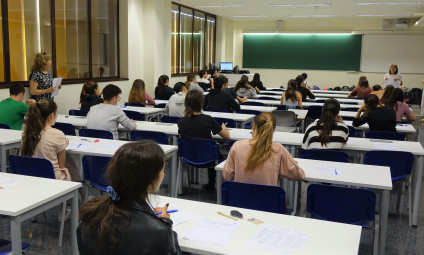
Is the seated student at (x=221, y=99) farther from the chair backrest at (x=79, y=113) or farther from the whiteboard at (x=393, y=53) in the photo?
the whiteboard at (x=393, y=53)

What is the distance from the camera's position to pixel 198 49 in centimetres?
1473

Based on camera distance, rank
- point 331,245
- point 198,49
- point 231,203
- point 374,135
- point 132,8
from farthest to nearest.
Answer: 1. point 198,49
2. point 132,8
3. point 374,135
4. point 231,203
5. point 331,245

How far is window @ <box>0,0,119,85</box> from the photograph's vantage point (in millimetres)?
7016

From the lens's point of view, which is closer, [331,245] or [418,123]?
[331,245]

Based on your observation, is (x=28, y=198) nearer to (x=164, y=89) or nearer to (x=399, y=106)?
(x=399, y=106)

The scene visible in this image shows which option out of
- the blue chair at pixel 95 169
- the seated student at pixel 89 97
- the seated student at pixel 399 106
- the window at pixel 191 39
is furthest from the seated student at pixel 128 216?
the window at pixel 191 39

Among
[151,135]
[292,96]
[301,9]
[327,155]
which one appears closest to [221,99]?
[292,96]

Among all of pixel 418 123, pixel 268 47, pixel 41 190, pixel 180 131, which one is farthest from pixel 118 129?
pixel 268 47

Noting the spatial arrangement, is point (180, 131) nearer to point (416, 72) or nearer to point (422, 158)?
point (422, 158)

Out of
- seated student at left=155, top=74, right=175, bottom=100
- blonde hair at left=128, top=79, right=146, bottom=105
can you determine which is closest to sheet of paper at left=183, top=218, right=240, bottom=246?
blonde hair at left=128, top=79, right=146, bottom=105

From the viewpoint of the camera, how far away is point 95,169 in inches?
141

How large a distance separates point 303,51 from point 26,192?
49.9 feet

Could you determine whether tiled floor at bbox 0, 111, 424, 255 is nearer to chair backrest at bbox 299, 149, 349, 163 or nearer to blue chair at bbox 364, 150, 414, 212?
blue chair at bbox 364, 150, 414, 212

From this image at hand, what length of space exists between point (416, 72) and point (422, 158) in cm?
1273
